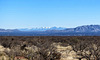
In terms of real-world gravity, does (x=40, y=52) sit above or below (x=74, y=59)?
above

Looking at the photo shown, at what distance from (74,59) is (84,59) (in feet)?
2.97

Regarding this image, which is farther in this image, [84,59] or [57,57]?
[84,59]

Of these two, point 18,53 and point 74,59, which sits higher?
point 18,53

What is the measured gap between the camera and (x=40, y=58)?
12109 millimetres

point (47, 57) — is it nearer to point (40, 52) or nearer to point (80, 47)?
point (40, 52)

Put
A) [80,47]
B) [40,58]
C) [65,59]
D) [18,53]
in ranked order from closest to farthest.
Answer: [40,58] → [18,53] → [65,59] → [80,47]

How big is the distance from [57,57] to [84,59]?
2896 millimetres

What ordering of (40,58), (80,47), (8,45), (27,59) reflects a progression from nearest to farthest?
(40,58) < (27,59) < (80,47) < (8,45)

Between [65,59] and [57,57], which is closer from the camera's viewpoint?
[57,57]

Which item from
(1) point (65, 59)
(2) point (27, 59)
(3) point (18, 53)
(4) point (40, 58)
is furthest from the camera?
(1) point (65, 59)

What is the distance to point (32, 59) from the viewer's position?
12156 millimetres

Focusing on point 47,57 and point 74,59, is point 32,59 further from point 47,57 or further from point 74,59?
point 74,59

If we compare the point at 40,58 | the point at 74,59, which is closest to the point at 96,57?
the point at 74,59

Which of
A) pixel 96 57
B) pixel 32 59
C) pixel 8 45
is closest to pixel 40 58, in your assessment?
pixel 32 59
